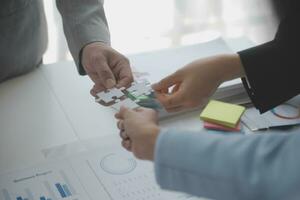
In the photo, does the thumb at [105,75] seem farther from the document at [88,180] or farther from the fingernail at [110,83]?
the document at [88,180]

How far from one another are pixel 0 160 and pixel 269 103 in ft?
1.70

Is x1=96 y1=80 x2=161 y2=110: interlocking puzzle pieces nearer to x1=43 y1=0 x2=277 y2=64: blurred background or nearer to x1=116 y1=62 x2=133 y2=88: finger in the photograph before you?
x1=116 y1=62 x2=133 y2=88: finger

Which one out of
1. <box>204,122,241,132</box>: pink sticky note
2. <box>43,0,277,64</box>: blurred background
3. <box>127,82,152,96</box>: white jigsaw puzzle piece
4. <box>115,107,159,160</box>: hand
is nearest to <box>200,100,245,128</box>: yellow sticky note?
<box>204,122,241,132</box>: pink sticky note

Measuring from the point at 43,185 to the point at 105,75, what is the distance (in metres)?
0.25

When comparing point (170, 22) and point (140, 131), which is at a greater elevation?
point (140, 131)

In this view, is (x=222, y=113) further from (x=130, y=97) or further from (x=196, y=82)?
(x=130, y=97)

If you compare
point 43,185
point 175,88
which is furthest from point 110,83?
point 43,185

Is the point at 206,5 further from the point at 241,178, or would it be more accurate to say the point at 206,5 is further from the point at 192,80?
the point at 241,178

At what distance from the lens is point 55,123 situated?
91cm

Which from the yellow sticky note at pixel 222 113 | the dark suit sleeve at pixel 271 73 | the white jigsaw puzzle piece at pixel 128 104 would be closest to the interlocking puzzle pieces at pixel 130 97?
the white jigsaw puzzle piece at pixel 128 104

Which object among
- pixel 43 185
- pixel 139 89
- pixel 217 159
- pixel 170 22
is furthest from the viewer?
pixel 170 22

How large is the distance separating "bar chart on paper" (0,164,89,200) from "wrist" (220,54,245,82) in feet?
1.14

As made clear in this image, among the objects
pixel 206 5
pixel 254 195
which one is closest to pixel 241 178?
pixel 254 195

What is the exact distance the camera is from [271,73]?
3.02 feet
